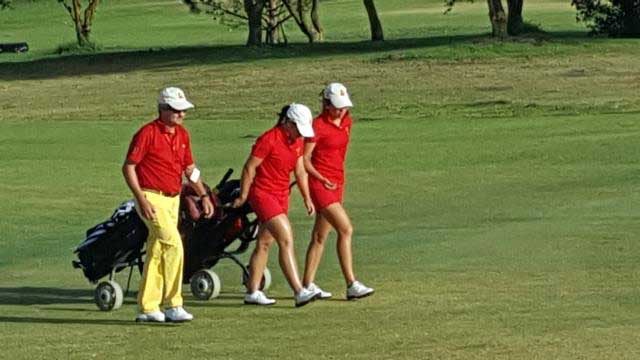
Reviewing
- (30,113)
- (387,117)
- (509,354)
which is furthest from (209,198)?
(30,113)

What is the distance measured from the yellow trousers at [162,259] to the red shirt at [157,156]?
11 centimetres

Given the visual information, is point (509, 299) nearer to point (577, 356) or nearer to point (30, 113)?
point (577, 356)

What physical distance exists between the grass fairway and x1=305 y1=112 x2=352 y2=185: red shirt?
3.76 ft

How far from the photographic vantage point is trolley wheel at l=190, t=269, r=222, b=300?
1455 centimetres

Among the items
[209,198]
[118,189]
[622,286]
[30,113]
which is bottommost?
[30,113]

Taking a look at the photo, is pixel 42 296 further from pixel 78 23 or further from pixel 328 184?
pixel 78 23

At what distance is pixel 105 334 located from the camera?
13016 millimetres

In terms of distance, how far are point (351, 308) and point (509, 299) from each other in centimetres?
131

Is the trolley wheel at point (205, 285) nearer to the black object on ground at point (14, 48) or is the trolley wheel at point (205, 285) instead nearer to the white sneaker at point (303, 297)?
the white sneaker at point (303, 297)

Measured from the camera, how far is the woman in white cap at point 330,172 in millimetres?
13922

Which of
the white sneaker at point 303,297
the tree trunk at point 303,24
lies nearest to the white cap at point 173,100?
the white sneaker at point 303,297

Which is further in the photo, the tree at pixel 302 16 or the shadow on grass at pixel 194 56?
the tree at pixel 302 16

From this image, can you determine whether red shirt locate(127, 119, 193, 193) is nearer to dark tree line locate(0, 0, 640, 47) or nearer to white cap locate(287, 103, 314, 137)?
white cap locate(287, 103, 314, 137)

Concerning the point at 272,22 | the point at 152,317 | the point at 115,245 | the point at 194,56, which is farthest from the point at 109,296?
the point at 272,22
